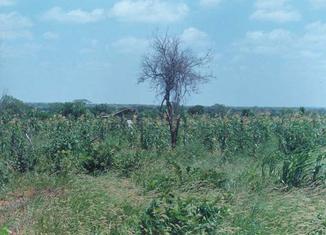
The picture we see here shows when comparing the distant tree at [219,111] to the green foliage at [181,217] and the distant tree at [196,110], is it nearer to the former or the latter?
the distant tree at [196,110]

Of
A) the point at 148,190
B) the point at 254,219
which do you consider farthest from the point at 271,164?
the point at 254,219

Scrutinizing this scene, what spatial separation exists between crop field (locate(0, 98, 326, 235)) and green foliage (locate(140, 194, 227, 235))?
13mm

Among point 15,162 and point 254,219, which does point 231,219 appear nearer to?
point 254,219

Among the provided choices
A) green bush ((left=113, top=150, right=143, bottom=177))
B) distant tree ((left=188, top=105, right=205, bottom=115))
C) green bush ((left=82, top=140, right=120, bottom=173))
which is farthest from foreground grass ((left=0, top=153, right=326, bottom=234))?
distant tree ((left=188, top=105, right=205, bottom=115))

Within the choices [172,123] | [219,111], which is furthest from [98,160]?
[219,111]

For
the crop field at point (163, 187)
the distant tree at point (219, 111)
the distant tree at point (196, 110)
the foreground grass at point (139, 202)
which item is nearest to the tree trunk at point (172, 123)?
the crop field at point (163, 187)

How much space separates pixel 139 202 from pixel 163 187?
1.00m

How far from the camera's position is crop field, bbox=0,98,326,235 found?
7586mm

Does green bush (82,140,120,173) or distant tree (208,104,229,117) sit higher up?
distant tree (208,104,229,117)

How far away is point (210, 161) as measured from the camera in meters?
15.7

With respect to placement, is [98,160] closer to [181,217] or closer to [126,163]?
[126,163]

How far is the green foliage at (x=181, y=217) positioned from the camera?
23.9ft

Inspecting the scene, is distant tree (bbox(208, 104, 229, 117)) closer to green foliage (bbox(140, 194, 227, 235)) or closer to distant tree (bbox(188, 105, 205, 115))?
distant tree (bbox(188, 105, 205, 115))

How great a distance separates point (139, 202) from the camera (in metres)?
9.15
